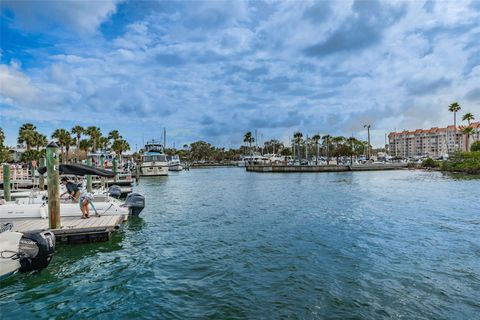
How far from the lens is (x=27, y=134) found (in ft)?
207

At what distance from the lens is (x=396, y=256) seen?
12.2m

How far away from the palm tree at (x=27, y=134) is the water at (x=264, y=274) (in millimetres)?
56324

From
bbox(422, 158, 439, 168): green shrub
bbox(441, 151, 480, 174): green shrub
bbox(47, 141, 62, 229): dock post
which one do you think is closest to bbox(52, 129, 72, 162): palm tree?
bbox(47, 141, 62, 229): dock post

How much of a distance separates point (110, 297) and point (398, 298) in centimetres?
743

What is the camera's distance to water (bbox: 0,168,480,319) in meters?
8.12

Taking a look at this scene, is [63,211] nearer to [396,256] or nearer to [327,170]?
[396,256]

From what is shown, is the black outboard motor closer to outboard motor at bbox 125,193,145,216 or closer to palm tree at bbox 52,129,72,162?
outboard motor at bbox 125,193,145,216

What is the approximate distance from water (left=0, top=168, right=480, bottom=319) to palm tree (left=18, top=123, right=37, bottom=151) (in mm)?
56324

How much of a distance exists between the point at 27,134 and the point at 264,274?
220 ft

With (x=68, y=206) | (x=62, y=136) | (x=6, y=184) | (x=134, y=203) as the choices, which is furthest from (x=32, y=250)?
(x=62, y=136)

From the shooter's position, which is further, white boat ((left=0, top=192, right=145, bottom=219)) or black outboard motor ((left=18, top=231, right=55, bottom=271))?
white boat ((left=0, top=192, right=145, bottom=219))

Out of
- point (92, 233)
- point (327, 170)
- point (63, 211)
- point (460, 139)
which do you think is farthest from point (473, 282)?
point (460, 139)

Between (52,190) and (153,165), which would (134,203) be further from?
(153,165)

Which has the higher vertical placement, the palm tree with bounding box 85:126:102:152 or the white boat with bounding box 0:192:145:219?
the palm tree with bounding box 85:126:102:152
